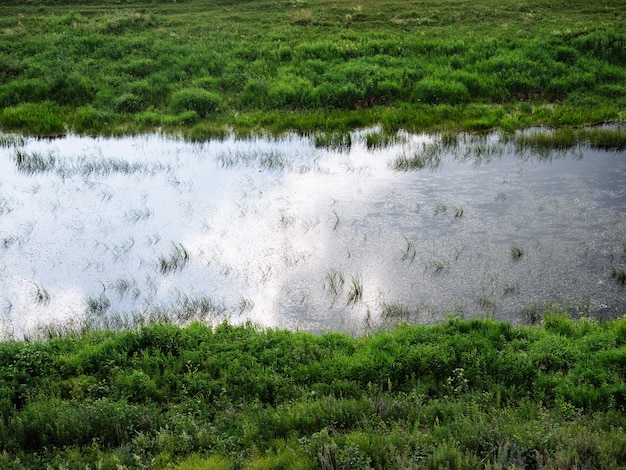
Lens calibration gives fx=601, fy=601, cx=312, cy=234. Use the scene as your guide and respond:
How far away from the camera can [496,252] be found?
12156 mm

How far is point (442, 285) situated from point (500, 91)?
603 inches

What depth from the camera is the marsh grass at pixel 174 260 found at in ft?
40.1

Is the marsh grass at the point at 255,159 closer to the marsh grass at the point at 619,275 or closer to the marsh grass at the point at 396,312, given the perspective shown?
the marsh grass at the point at 396,312

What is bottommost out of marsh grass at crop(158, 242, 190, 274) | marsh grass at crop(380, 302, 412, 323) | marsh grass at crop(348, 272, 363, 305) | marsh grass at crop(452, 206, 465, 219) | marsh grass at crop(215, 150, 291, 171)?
marsh grass at crop(380, 302, 412, 323)

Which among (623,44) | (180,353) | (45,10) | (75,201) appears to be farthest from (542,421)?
(45,10)

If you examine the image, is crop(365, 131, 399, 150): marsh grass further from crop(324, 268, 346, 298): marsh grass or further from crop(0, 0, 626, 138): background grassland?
crop(324, 268, 346, 298): marsh grass

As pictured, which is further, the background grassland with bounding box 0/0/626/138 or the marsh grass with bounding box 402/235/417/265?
the background grassland with bounding box 0/0/626/138

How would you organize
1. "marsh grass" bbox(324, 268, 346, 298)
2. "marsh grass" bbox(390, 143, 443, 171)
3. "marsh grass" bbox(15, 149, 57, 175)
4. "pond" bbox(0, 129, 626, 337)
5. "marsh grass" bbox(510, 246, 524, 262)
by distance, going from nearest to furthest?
"pond" bbox(0, 129, 626, 337) < "marsh grass" bbox(324, 268, 346, 298) < "marsh grass" bbox(510, 246, 524, 262) < "marsh grass" bbox(390, 143, 443, 171) < "marsh grass" bbox(15, 149, 57, 175)

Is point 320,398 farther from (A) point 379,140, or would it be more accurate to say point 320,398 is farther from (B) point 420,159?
(A) point 379,140

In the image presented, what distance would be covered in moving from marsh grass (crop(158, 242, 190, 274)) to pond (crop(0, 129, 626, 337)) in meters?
0.04

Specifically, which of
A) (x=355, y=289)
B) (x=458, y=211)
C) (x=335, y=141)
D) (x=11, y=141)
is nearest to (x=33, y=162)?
(x=11, y=141)

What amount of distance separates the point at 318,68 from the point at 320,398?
20.5 meters

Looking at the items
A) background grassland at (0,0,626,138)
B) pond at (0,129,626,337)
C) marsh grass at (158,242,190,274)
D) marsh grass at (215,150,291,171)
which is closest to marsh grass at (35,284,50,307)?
pond at (0,129,626,337)

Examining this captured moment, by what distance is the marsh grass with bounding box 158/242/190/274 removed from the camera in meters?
12.2
